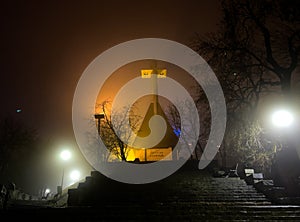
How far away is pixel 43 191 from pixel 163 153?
35204 mm

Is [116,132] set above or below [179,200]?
above

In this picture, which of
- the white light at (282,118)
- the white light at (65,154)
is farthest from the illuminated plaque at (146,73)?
the white light at (282,118)

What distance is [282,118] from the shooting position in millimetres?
13242

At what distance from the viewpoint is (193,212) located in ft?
32.9

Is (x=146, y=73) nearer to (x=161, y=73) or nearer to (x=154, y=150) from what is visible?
(x=161, y=73)

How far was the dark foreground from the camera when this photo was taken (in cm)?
961

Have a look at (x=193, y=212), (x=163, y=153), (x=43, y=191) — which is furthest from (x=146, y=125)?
(x=43, y=191)

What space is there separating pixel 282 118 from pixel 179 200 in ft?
19.5

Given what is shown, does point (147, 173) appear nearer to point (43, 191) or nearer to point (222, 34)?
point (222, 34)

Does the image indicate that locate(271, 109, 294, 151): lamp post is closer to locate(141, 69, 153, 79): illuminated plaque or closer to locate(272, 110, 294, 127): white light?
locate(272, 110, 294, 127): white light

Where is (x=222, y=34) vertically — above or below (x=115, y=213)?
above

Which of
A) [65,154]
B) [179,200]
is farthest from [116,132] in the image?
[179,200]

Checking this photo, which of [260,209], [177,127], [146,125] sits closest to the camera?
[260,209]

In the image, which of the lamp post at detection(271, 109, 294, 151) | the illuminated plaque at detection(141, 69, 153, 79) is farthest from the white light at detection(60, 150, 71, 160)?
the illuminated plaque at detection(141, 69, 153, 79)
